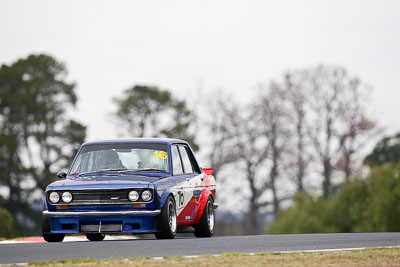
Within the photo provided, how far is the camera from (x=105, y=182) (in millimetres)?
15625

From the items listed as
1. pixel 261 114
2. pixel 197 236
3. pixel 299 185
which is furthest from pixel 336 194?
pixel 197 236

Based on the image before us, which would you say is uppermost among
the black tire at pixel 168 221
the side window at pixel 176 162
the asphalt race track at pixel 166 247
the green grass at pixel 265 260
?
the side window at pixel 176 162

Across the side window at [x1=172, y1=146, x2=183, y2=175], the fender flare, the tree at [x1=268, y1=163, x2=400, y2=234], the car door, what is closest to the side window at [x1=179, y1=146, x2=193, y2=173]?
the car door

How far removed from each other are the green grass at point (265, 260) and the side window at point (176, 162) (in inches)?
169

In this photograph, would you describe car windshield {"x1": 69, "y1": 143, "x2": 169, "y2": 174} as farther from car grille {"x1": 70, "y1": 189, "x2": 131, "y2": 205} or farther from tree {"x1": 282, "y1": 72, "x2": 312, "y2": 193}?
tree {"x1": 282, "y1": 72, "x2": 312, "y2": 193}

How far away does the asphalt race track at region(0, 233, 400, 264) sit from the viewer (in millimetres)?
12672

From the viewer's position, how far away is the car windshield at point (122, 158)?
1667 cm

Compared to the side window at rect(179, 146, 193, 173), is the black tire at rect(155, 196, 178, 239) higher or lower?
lower

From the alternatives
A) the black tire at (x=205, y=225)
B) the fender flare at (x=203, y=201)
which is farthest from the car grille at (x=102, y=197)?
the black tire at (x=205, y=225)

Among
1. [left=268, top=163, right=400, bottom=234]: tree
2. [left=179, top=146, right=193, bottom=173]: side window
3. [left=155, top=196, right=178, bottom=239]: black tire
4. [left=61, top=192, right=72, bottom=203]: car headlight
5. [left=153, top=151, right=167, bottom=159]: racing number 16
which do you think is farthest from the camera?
[left=268, top=163, right=400, bottom=234]: tree

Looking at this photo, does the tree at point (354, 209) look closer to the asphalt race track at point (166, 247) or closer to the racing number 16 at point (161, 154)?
the racing number 16 at point (161, 154)

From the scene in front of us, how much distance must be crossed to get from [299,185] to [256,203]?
308 cm

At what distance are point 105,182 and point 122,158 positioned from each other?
48.6 inches

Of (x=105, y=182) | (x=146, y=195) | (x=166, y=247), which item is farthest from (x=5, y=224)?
(x=166, y=247)
